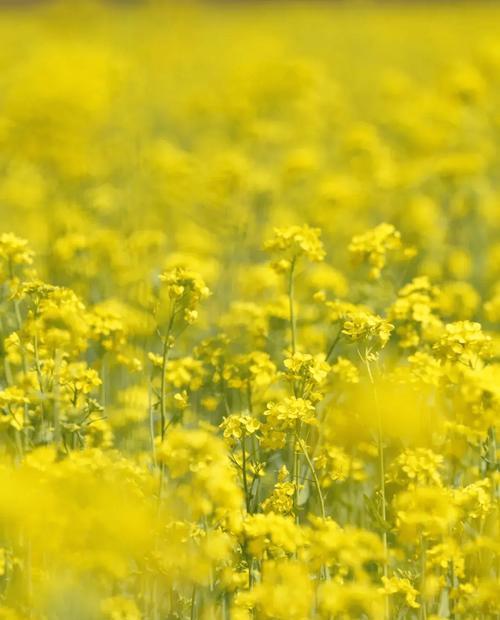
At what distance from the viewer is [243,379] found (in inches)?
106

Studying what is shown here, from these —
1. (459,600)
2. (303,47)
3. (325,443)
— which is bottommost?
(459,600)

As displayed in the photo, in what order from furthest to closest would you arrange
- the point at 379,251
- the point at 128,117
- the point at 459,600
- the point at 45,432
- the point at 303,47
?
the point at 303,47 < the point at 128,117 < the point at 379,251 < the point at 45,432 < the point at 459,600

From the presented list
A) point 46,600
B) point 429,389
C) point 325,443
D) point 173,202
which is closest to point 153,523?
point 46,600

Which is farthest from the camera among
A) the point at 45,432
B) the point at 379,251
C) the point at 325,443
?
the point at 379,251

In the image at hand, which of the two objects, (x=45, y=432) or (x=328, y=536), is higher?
(x=45, y=432)

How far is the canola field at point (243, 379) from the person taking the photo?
1.93 m

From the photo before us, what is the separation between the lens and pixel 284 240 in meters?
2.75

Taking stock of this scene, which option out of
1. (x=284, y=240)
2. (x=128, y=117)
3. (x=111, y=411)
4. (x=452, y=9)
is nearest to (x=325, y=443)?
(x=284, y=240)

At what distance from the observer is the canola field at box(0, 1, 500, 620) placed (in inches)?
76.2

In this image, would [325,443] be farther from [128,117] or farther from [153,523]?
[128,117]

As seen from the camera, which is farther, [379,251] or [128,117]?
[128,117]

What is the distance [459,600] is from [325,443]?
0.59 meters

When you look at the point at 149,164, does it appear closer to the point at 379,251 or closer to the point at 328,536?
the point at 379,251

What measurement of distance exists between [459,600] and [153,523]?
0.60m
